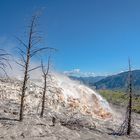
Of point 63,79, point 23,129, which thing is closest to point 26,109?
point 23,129

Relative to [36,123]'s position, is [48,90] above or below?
above

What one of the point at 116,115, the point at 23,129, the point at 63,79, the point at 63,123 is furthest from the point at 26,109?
the point at 116,115

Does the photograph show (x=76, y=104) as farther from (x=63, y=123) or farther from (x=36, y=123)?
(x=36, y=123)

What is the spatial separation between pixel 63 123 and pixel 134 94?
1284 cm

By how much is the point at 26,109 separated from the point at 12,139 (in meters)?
16.8

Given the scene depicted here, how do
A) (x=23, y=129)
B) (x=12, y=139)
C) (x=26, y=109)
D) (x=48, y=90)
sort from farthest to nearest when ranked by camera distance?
(x=48, y=90) → (x=26, y=109) → (x=23, y=129) → (x=12, y=139)

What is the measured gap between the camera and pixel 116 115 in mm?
76500

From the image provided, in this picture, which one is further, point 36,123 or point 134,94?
point 134,94

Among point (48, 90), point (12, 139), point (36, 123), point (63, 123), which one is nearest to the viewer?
point (12, 139)

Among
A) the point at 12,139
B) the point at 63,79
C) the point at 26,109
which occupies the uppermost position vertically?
the point at 63,79

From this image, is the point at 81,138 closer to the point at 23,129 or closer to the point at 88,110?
the point at 23,129

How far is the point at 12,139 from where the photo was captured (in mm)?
35312

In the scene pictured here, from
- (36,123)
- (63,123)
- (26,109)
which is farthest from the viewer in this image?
(26,109)

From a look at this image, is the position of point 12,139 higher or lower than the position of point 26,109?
lower
